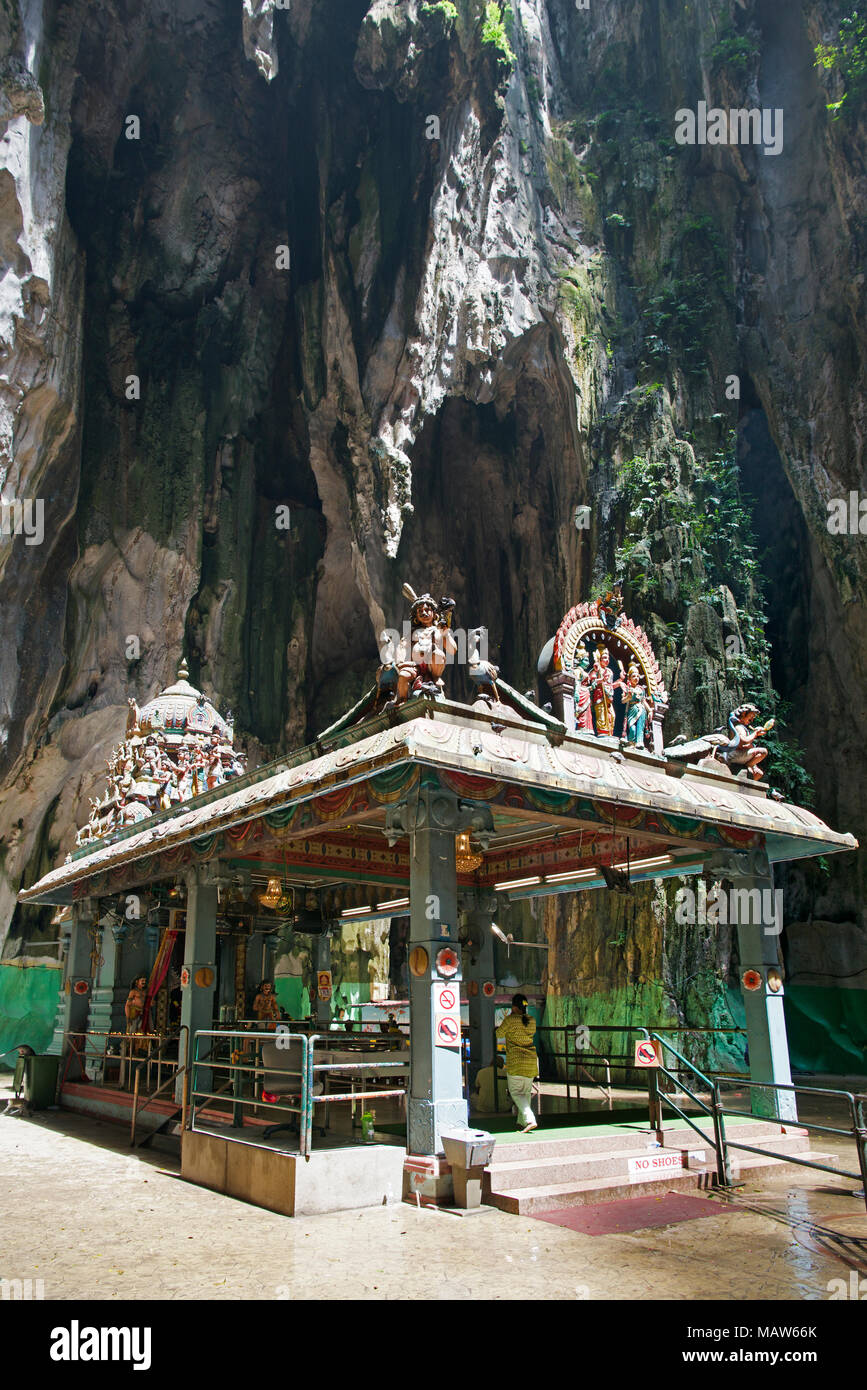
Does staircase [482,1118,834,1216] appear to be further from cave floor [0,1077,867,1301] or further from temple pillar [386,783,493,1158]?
temple pillar [386,783,493,1158]

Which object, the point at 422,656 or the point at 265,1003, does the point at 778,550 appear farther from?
the point at 422,656

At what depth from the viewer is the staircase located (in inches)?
289

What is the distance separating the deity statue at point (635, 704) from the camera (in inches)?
410

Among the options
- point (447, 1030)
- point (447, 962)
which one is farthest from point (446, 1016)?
point (447, 962)

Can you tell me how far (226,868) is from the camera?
11797mm

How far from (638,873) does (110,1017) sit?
8712 millimetres

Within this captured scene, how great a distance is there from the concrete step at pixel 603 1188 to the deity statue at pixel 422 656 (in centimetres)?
405

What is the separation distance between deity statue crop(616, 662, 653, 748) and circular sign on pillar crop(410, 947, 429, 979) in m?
3.64

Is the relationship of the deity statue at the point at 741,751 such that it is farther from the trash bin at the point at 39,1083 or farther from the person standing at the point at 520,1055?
the trash bin at the point at 39,1083

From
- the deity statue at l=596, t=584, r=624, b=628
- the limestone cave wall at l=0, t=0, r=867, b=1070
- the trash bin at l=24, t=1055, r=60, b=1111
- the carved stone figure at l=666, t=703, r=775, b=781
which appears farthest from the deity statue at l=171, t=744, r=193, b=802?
the carved stone figure at l=666, t=703, r=775, b=781

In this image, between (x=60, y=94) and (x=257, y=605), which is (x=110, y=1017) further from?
(x=60, y=94)

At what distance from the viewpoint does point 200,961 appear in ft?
37.6

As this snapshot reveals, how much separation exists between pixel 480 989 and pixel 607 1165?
489cm

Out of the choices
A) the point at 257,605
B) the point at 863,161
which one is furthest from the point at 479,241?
the point at 257,605
